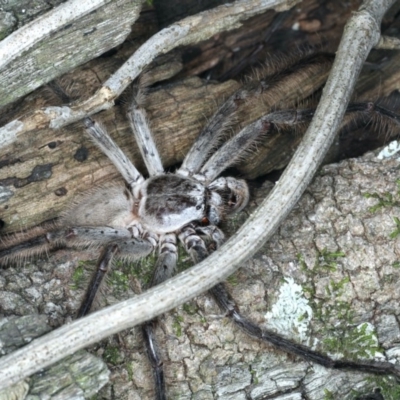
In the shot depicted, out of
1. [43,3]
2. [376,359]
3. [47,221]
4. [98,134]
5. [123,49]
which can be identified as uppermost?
[43,3]

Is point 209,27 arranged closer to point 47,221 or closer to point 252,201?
point 252,201

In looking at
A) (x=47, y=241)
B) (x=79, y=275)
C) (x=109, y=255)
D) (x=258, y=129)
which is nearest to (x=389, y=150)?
(x=258, y=129)

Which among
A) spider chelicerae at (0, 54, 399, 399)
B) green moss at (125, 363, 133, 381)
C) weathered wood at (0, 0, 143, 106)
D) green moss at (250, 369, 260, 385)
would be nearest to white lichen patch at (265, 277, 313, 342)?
green moss at (250, 369, 260, 385)

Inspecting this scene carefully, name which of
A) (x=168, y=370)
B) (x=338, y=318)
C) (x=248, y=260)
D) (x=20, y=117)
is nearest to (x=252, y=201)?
(x=248, y=260)

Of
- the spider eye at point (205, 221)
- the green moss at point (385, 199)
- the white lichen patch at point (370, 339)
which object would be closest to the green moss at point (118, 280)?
the spider eye at point (205, 221)

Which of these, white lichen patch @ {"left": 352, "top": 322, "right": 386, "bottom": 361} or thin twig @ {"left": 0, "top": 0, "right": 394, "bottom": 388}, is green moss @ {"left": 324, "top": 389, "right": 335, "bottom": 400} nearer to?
white lichen patch @ {"left": 352, "top": 322, "right": 386, "bottom": 361}

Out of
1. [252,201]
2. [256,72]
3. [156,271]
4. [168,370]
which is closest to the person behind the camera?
[168,370]
